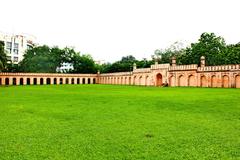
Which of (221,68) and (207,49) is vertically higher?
(207,49)

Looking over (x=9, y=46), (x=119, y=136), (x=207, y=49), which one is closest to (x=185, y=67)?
(x=207, y=49)

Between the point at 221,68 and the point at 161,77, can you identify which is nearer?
the point at 221,68

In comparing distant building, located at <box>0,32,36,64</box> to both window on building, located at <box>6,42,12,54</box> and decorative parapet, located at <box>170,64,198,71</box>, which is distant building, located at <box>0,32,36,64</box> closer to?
window on building, located at <box>6,42,12,54</box>

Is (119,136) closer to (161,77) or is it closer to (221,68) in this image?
(221,68)

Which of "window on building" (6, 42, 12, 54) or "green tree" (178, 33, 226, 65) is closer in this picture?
"green tree" (178, 33, 226, 65)

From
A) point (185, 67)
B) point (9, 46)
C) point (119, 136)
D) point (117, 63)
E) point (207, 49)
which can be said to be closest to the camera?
point (119, 136)

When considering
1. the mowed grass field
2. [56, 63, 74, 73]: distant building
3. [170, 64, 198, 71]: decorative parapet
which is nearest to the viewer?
the mowed grass field

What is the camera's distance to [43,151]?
5.57 meters

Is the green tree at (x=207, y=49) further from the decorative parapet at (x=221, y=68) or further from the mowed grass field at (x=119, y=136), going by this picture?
the mowed grass field at (x=119, y=136)

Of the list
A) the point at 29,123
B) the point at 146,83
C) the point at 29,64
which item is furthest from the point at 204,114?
the point at 29,64

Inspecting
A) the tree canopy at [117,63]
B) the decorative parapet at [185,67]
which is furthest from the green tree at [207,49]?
the decorative parapet at [185,67]

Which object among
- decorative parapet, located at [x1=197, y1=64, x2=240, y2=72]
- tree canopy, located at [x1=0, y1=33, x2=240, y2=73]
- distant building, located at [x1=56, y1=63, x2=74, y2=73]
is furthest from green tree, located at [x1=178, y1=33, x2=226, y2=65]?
distant building, located at [x1=56, y1=63, x2=74, y2=73]

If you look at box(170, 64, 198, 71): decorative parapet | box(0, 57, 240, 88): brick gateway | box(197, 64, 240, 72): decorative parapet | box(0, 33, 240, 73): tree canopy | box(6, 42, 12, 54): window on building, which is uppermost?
box(6, 42, 12, 54): window on building

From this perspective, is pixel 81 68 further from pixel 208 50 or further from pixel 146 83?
pixel 208 50
